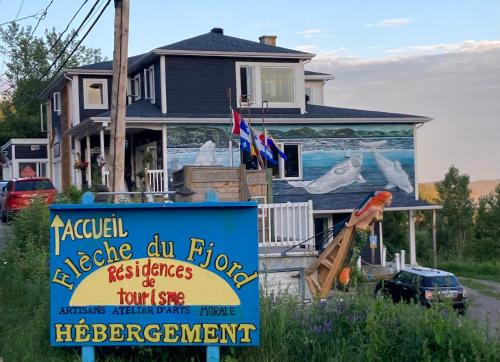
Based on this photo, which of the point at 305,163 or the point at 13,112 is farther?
the point at 13,112

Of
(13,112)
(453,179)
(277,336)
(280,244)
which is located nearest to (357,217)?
(280,244)

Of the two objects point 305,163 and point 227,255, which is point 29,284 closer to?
point 227,255

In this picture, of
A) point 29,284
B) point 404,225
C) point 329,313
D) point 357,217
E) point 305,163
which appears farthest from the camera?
point 404,225

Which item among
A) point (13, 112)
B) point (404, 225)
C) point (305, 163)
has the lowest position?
point (404, 225)

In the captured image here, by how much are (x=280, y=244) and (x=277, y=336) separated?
444 inches

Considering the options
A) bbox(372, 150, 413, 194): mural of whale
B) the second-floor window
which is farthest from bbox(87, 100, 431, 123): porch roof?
bbox(372, 150, 413, 194): mural of whale

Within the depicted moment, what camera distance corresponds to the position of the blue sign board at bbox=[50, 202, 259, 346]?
7672 mm

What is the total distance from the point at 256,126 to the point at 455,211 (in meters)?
37.9

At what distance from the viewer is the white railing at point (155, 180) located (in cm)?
2877

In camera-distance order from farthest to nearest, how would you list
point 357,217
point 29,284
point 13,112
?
point 13,112 < point 357,217 < point 29,284

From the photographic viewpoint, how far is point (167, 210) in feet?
25.6

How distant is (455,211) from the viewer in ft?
217

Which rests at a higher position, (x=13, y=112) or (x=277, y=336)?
(x=13, y=112)

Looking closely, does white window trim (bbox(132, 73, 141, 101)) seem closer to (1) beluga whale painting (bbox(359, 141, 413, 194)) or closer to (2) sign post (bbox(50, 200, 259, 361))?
(1) beluga whale painting (bbox(359, 141, 413, 194))
